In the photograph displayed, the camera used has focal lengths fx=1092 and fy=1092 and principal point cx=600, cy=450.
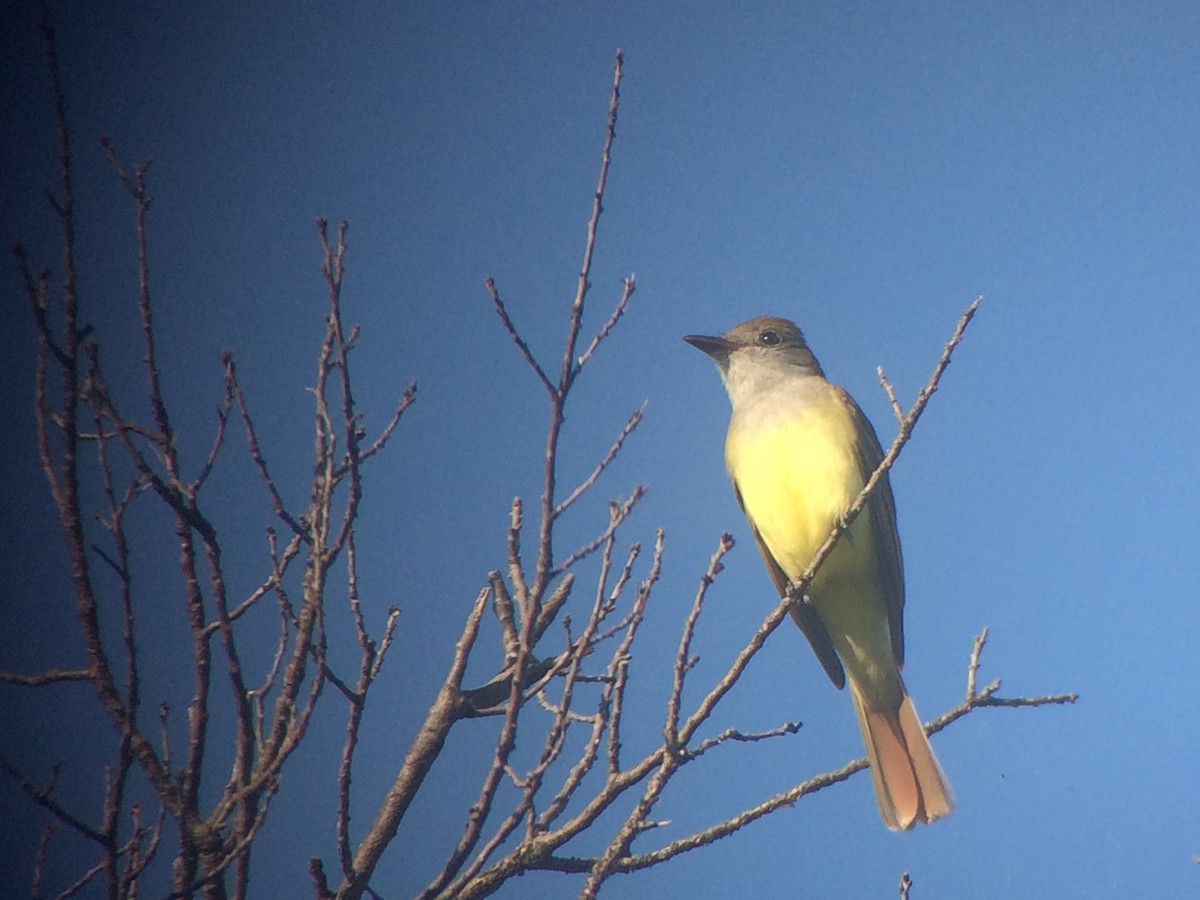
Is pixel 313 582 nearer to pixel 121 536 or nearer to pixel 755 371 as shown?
pixel 121 536

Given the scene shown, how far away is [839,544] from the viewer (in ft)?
15.7

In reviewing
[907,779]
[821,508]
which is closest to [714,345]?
[821,508]

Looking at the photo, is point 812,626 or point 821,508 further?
point 812,626

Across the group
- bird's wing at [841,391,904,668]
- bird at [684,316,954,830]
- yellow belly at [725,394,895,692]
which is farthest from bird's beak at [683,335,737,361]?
bird's wing at [841,391,904,668]

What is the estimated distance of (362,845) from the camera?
103 inches

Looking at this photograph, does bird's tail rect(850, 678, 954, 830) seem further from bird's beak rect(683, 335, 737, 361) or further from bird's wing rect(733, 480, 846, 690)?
bird's beak rect(683, 335, 737, 361)

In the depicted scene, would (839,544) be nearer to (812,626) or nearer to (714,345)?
(812,626)

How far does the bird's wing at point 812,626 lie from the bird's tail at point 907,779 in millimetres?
458

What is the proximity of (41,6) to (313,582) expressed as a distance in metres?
1.27

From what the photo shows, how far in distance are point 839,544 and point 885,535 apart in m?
0.27

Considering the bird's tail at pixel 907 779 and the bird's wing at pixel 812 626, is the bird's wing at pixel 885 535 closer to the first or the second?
the bird's wing at pixel 812 626

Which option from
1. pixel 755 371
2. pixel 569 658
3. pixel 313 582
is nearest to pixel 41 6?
pixel 313 582

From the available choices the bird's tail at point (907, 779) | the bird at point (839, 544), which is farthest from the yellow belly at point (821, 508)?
the bird's tail at point (907, 779)

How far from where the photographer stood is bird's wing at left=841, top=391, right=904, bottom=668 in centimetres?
482
